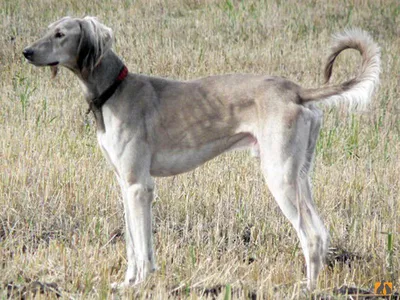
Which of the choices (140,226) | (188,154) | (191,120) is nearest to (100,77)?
(191,120)

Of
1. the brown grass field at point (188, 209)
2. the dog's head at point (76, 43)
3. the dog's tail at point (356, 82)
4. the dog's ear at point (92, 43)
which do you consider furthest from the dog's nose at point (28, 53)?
the dog's tail at point (356, 82)

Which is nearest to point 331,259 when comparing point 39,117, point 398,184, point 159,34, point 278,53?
point 398,184

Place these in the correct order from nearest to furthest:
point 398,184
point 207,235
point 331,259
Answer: point 331,259 < point 207,235 < point 398,184

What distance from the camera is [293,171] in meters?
5.02

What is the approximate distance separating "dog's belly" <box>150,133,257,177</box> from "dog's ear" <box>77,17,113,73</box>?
0.78 meters

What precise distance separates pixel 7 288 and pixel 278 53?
848 centimetres

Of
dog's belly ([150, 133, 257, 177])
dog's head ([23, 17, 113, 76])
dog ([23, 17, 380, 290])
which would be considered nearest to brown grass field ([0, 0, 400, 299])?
dog ([23, 17, 380, 290])

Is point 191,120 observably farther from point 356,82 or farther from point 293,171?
point 356,82

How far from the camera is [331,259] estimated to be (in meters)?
5.52

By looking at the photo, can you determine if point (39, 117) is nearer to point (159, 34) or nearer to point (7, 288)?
point (7, 288)

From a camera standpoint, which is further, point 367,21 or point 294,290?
point 367,21

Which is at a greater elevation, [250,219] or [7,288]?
[250,219]

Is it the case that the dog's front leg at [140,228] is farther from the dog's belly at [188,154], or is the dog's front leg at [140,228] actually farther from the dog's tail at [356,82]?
the dog's tail at [356,82]

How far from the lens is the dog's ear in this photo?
5.19 metres
